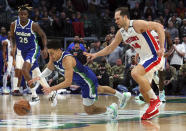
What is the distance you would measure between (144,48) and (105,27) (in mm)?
9307

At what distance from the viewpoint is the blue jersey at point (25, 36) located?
1012 cm

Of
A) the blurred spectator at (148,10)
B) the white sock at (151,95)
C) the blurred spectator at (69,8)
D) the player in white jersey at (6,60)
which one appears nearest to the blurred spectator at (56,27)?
the blurred spectator at (69,8)

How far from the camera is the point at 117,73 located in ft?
44.2

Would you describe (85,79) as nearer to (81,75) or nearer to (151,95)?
(81,75)

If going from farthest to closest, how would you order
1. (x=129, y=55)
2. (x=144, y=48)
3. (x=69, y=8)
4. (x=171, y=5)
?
(x=69, y=8)
(x=171, y=5)
(x=129, y=55)
(x=144, y=48)

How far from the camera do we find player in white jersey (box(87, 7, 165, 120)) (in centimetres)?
691

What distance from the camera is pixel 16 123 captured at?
6578 mm

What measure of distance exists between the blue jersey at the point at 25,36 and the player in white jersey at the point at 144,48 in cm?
331

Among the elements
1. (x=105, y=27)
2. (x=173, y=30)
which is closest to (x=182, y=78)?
(x=173, y=30)

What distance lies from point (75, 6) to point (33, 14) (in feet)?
6.48

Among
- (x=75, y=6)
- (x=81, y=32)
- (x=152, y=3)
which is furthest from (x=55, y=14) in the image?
(x=152, y=3)

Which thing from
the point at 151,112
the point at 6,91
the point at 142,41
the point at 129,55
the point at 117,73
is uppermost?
the point at 142,41

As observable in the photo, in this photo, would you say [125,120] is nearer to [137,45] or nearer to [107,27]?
[137,45]

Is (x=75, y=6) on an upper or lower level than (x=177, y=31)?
upper
